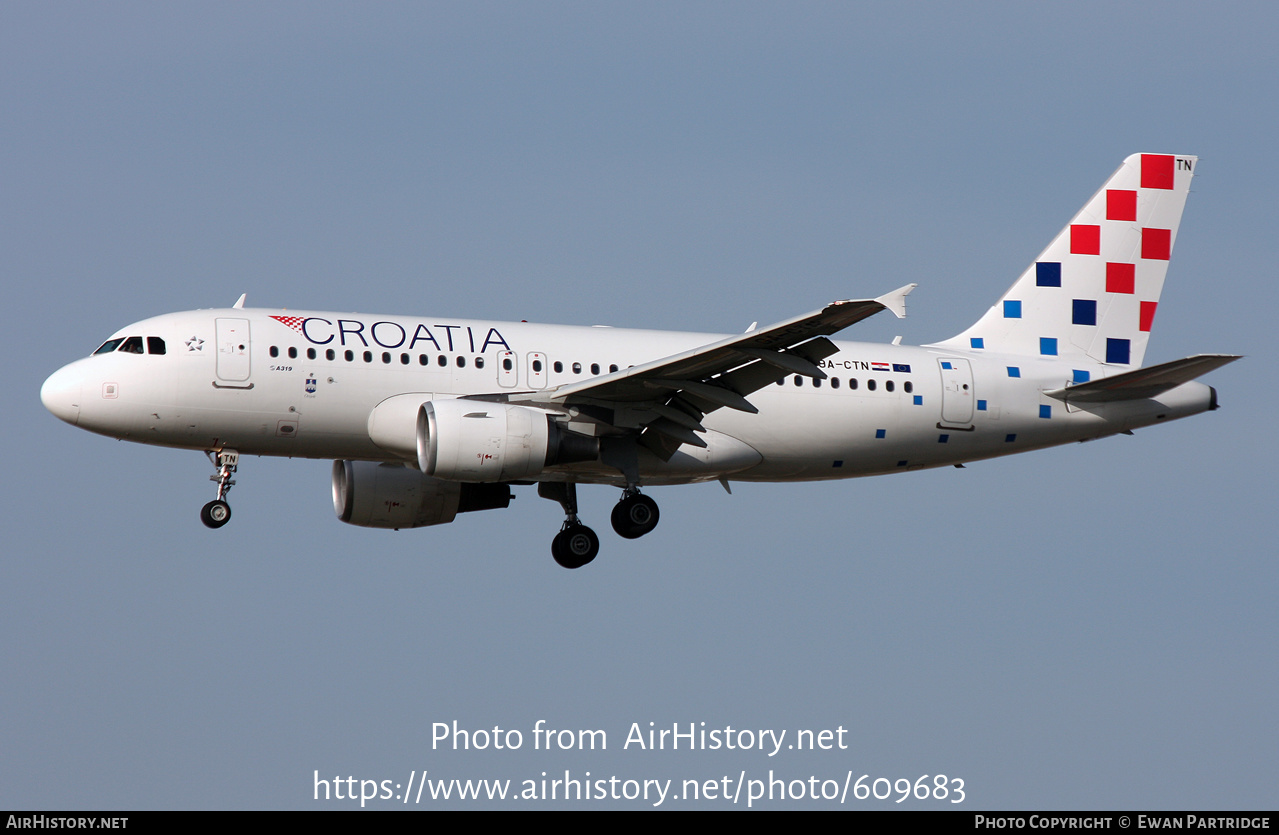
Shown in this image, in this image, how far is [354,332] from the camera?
30.5m

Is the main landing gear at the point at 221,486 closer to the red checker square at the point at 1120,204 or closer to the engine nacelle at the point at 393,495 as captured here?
the engine nacelle at the point at 393,495

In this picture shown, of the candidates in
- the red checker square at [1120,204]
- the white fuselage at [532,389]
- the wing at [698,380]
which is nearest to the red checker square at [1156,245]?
the red checker square at [1120,204]

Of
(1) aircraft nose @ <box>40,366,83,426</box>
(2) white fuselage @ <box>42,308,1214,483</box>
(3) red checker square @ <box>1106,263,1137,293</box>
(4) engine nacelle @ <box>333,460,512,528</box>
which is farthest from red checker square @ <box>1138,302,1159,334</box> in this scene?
(1) aircraft nose @ <box>40,366,83,426</box>

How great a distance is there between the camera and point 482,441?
29031 millimetres

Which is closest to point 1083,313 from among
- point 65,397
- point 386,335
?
point 386,335

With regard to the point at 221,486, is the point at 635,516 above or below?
below

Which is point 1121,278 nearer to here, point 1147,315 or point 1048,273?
point 1147,315

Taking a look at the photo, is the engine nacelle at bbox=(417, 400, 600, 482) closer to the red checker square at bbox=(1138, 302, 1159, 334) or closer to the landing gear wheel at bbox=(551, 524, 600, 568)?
the landing gear wheel at bbox=(551, 524, 600, 568)

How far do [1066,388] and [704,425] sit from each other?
7.96m

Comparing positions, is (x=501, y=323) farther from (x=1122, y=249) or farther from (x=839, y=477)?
(x=1122, y=249)

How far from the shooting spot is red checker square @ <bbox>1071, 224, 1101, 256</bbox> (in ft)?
121

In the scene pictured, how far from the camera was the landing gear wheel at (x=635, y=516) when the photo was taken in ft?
104

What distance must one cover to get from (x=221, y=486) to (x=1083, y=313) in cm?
1911

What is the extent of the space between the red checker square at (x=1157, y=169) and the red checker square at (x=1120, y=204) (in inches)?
18.8
